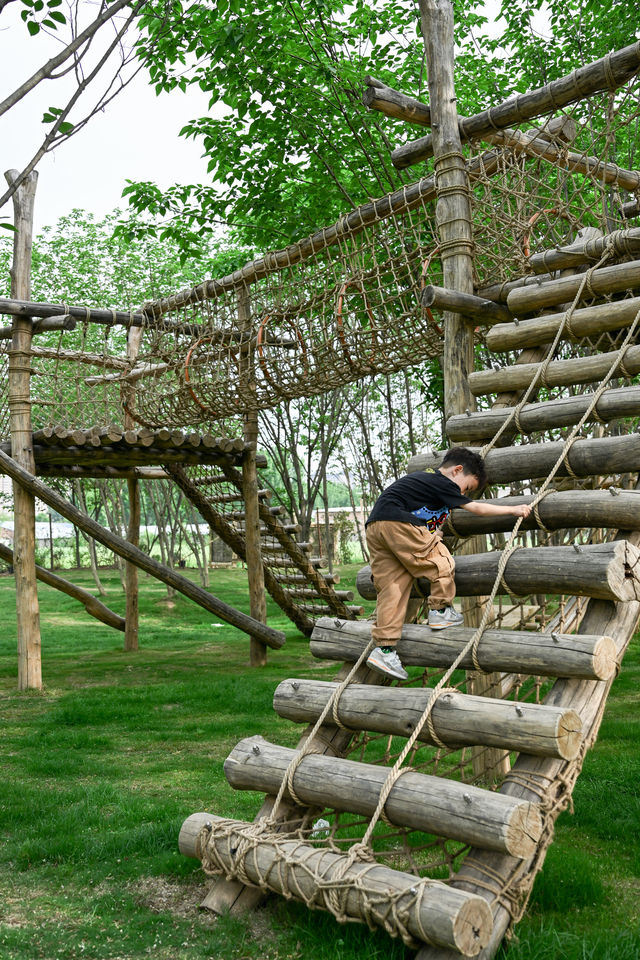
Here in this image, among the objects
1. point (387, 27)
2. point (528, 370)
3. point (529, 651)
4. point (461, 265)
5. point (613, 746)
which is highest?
point (387, 27)

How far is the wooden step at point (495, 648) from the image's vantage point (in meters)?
3.12

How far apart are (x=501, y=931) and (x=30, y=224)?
8.25m

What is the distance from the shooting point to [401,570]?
12.5 feet

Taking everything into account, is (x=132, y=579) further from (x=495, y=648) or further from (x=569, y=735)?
(x=569, y=735)

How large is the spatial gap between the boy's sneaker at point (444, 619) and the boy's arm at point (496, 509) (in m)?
0.46

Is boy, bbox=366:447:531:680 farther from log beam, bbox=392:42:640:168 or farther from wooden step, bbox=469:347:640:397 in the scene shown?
log beam, bbox=392:42:640:168

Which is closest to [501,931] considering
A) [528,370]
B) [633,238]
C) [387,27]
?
[528,370]

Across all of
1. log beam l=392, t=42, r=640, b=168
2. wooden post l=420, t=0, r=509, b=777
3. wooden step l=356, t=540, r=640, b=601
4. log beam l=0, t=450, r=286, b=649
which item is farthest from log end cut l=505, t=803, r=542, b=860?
log beam l=0, t=450, r=286, b=649

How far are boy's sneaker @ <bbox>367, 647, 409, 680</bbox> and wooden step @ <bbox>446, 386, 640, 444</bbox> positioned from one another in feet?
4.63

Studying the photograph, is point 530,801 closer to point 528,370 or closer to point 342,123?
point 528,370

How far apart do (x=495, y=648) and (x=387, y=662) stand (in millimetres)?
525

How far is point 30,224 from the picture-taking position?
895 centimetres

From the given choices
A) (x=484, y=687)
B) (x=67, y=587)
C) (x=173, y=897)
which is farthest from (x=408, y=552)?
(x=67, y=587)

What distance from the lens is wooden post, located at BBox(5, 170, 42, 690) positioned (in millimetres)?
8570
